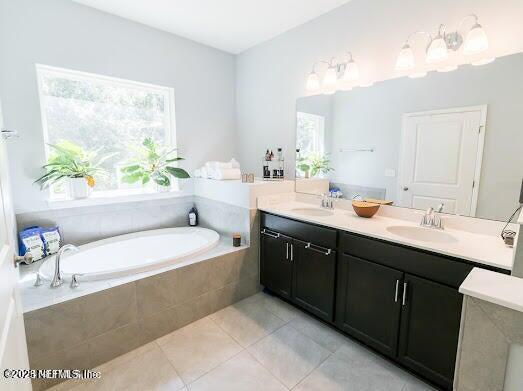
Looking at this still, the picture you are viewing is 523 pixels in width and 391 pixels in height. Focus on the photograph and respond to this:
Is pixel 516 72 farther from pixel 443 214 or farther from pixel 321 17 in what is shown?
pixel 321 17

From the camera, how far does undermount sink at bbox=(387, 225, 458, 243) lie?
5.52ft

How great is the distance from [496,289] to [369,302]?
2.99 ft

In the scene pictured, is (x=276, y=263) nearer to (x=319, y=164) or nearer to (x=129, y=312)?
(x=319, y=164)

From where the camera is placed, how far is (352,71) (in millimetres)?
2166

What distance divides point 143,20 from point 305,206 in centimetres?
245

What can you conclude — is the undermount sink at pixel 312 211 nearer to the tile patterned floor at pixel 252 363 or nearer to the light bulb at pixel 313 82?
the tile patterned floor at pixel 252 363

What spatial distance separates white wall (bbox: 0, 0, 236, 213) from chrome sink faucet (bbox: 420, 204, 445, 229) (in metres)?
2.42

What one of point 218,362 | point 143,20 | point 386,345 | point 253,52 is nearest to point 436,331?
point 386,345

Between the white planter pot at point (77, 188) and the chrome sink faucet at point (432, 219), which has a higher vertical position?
the white planter pot at point (77, 188)

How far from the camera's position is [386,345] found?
1658mm

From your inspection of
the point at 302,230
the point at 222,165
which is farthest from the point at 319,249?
the point at 222,165

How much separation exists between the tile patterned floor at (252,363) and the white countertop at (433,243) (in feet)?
2.84

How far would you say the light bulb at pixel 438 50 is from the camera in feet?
5.56

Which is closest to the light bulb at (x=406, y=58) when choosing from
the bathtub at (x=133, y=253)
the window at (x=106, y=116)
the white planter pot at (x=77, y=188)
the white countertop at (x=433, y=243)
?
the white countertop at (x=433, y=243)
